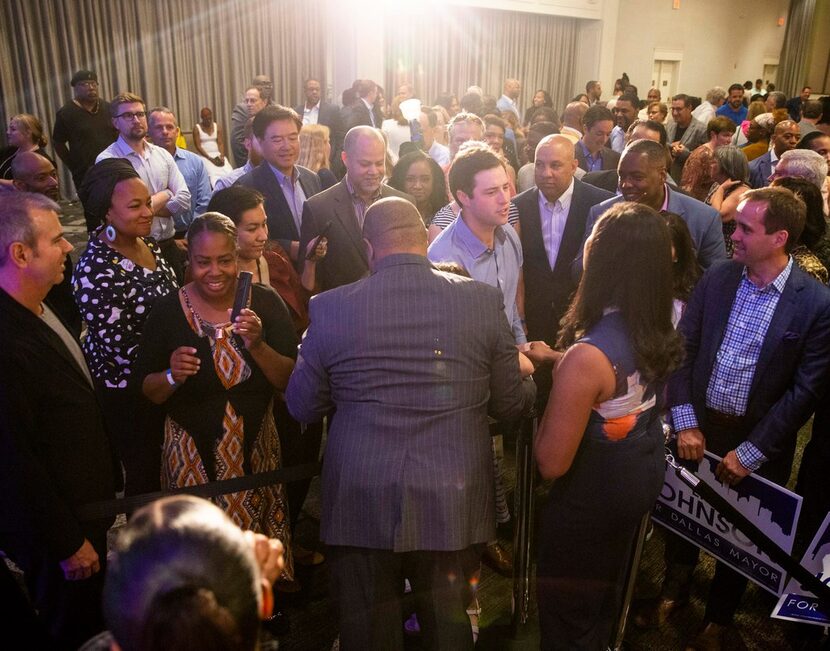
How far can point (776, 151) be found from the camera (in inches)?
Answer: 219

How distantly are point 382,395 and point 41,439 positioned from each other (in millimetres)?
981

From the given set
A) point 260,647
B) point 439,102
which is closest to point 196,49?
point 439,102

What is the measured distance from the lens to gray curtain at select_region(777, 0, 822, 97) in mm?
18938

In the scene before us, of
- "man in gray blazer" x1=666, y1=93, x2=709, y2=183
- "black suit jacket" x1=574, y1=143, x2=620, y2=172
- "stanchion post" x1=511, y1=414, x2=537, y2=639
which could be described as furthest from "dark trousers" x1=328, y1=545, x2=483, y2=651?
"man in gray blazer" x1=666, y1=93, x2=709, y2=183

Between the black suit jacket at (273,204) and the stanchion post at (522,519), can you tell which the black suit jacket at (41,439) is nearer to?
the stanchion post at (522,519)

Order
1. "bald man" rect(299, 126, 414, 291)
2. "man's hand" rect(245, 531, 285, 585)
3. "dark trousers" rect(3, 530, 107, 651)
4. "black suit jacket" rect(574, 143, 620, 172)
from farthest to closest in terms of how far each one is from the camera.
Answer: "black suit jacket" rect(574, 143, 620, 172) → "bald man" rect(299, 126, 414, 291) → "dark trousers" rect(3, 530, 107, 651) → "man's hand" rect(245, 531, 285, 585)

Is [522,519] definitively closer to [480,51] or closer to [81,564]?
[81,564]

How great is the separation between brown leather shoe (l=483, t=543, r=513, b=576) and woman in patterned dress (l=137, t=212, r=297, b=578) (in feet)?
3.58

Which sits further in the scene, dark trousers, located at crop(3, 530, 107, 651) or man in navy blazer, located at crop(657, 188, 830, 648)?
man in navy blazer, located at crop(657, 188, 830, 648)

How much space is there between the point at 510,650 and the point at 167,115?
4391 millimetres

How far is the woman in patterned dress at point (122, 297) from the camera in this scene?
8.26ft

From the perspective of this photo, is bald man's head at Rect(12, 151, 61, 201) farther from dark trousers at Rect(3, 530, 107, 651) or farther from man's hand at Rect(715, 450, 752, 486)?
man's hand at Rect(715, 450, 752, 486)

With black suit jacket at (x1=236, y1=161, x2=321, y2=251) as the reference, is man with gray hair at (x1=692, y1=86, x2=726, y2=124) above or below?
above

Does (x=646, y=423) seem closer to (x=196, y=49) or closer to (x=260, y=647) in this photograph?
(x=260, y=647)
